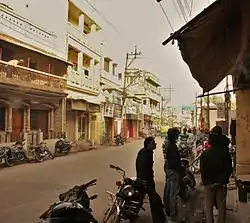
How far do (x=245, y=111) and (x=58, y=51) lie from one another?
60.0 feet

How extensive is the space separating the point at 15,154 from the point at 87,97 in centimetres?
1434

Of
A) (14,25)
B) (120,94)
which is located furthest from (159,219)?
(120,94)

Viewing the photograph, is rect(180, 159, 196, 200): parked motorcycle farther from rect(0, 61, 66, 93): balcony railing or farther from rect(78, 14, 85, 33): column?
rect(78, 14, 85, 33): column

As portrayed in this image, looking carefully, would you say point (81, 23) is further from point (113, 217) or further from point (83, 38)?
point (113, 217)

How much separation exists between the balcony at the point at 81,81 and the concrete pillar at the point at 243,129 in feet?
63.3

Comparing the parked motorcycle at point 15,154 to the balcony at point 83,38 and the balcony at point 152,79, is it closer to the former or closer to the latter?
the balcony at point 83,38

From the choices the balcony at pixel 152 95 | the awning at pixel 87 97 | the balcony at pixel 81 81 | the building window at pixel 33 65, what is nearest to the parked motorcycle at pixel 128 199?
the building window at pixel 33 65

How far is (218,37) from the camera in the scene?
4691mm

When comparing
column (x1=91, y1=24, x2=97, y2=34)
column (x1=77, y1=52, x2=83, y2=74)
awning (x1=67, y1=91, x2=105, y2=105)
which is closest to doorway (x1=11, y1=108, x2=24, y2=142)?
awning (x1=67, y1=91, x2=105, y2=105)

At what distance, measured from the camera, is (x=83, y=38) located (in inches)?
1232

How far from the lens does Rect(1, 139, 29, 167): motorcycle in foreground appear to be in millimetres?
16844

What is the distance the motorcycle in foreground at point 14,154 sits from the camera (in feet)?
55.3

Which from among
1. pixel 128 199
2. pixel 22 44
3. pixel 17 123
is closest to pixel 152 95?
pixel 17 123

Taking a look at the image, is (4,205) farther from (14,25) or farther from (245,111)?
(14,25)
